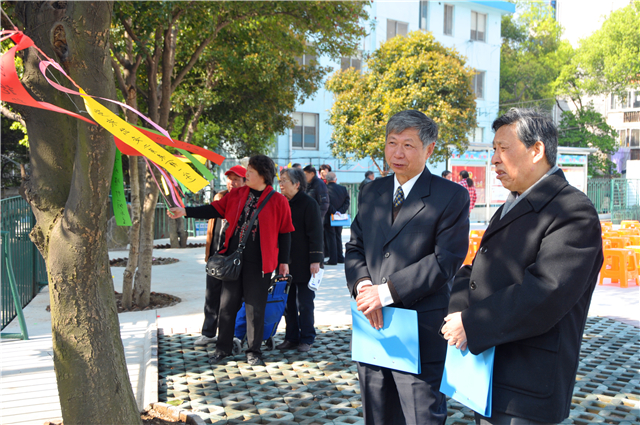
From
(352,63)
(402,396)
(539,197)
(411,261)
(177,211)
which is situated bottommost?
(402,396)

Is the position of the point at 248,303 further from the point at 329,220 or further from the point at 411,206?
the point at 329,220

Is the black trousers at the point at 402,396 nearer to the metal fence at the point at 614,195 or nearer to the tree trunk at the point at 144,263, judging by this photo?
the tree trunk at the point at 144,263

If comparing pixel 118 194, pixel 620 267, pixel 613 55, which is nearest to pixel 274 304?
pixel 118 194

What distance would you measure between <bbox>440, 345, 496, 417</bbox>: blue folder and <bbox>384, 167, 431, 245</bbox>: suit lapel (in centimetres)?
74

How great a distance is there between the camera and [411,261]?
281 centimetres

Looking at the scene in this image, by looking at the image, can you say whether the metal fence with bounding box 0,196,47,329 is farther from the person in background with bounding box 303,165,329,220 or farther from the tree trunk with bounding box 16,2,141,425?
the person in background with bounding box 303,165,329,220

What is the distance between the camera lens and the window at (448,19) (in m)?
30.7

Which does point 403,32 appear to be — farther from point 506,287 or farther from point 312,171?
point 506,287

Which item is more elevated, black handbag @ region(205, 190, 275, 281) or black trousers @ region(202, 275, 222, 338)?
black handbag @ region(205, 190, 275, 281)

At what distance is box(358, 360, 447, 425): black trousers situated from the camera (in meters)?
2.72

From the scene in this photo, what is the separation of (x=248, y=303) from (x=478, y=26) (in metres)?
30.9

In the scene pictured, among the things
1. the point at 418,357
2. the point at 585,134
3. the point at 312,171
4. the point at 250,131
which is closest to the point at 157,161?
the point at 418,357

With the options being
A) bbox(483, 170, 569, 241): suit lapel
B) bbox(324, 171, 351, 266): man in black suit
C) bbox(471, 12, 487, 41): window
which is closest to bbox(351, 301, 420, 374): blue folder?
bbox(483, 170, 569, 241): suit lapel

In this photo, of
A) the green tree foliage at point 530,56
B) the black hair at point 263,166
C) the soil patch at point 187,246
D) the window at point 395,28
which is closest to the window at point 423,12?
the window at point 395,28
